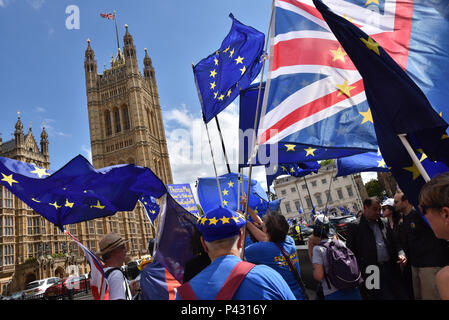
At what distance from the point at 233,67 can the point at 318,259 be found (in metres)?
3.69

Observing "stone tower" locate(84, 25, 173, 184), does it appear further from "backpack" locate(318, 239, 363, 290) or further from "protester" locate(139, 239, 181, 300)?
"backpack" locate(318, 239, 363, 290)

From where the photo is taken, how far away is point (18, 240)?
3070 centimetres

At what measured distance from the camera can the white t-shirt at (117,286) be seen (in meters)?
2.55

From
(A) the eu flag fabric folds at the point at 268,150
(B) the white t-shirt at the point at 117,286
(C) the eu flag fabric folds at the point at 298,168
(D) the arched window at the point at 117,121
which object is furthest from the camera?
(D) the arched window at the point at 117,121

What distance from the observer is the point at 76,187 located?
15.9 ft

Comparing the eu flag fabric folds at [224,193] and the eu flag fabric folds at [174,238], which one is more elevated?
the eu flag fabric folds at [224,193]

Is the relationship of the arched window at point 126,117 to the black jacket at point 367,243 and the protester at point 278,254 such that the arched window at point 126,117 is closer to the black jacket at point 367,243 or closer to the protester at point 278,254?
the black jacket at point 367,243

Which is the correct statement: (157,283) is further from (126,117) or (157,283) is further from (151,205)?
(126,117)

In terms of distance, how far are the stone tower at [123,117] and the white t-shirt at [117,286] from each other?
→ 6080cm

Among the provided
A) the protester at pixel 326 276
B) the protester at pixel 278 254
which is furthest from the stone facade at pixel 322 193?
the protester at pixel 278 254

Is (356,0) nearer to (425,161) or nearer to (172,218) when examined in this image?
(425,161)
